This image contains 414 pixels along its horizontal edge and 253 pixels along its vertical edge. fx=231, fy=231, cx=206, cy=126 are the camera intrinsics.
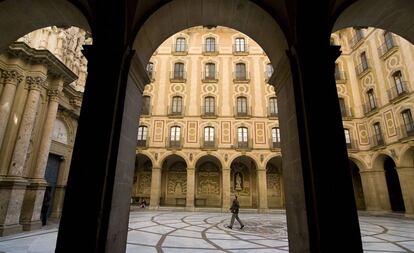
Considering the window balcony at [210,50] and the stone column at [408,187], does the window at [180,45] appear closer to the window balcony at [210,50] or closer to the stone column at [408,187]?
the window balcony at [210,50]

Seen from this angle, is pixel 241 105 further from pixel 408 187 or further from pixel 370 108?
pixel 408 187

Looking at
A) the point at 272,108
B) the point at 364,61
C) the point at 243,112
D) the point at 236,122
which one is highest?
the point at 364,61

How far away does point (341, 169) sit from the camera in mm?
3271

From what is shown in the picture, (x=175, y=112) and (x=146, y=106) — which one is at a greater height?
(x=146, y=106)

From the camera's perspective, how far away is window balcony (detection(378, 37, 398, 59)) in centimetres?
1777

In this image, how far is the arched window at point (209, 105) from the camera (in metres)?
22.4

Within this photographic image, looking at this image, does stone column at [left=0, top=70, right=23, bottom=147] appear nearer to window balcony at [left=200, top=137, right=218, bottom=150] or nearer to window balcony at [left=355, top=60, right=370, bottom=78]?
window balcony at [left=200, top=137, right=218, bottom=150]

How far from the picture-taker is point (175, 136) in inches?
864

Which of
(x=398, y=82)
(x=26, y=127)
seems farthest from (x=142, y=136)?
(x=398, y=82)

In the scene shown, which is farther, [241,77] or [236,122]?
[241,77]

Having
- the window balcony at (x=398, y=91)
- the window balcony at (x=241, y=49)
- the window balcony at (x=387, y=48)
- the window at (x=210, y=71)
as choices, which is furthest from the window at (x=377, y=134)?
the window at (x=210, y=71)

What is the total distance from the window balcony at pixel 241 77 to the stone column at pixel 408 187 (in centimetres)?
1427

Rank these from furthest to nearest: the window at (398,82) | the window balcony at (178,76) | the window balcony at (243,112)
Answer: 1. the window balcony at (178,76)
2. the window balcony at (243,112)
3. the window at (398,82)

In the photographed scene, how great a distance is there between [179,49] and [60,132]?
592 inches
